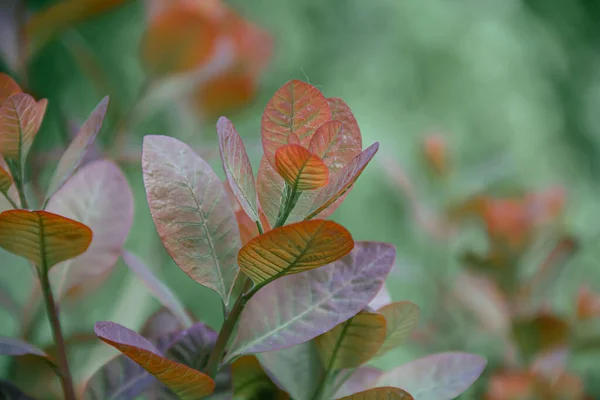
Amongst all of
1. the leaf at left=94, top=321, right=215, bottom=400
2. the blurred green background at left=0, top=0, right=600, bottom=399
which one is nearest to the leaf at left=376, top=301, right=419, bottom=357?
the leaf at left=94, top=321, right=215, bottom=400

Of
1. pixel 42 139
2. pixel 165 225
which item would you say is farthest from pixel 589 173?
pixel 165 225

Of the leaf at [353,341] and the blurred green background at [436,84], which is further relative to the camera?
the blurred green background at [436,84]

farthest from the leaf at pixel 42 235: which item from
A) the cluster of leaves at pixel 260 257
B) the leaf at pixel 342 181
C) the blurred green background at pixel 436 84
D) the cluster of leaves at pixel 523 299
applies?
the blurred green background at pixel 436 84

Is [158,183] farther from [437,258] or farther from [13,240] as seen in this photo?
[437,258]

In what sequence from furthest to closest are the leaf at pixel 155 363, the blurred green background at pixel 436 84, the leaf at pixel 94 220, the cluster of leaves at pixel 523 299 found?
the blurred green background at pixel 436 84, the cluster of leaves at pixel 523 299, the leaf at pixel 94 220, the leaf at pixel 155 363

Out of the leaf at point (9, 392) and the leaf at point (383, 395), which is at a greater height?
the leaf at point (383, 395)

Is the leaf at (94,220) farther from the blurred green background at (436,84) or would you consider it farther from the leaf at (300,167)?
the blurred green background at (436,84)

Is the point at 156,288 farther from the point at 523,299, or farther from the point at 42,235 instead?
the point at 523,299

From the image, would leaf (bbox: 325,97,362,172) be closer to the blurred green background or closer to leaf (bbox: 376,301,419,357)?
leaf (bbox: 376,301,419,357)
